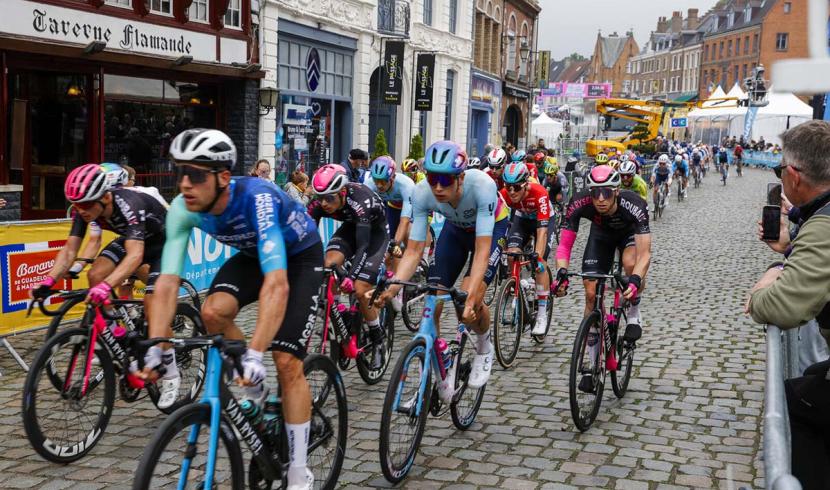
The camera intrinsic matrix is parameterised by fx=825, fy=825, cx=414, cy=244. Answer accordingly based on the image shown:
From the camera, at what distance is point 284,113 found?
799 inches

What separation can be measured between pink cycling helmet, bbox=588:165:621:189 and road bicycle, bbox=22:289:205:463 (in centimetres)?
365

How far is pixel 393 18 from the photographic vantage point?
996 inches

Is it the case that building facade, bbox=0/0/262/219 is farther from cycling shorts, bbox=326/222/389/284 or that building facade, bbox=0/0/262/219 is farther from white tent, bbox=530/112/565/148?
white tent, bbox=530/112/565/148

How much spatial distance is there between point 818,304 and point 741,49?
9761 centimetres

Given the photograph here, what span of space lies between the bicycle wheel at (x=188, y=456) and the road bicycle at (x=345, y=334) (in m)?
2.88

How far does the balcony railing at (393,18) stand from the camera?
24.7m

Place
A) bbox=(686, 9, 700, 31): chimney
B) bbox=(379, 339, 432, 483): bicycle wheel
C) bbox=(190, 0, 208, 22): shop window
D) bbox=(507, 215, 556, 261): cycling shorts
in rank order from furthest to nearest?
bbox=(686, 9, 700, 31): chimney < bbox=(190, 0, 208, 22): shop window < bbox=(507, 215, 556, 261): cycling shorts < bbox=(379, 339, 432, 483): bicycle wheel

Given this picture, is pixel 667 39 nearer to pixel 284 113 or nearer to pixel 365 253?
pixel 284 113

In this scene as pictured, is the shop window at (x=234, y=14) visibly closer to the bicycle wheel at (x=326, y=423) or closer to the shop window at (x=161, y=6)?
the shop window at (x=161, y=6)

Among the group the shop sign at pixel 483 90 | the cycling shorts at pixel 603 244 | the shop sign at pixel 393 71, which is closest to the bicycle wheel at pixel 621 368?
the cycling shorts at pixel 603 244

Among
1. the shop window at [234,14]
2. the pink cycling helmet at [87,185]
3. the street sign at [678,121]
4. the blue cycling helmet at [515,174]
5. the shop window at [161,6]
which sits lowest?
the pink cycling helmet at [87,185]

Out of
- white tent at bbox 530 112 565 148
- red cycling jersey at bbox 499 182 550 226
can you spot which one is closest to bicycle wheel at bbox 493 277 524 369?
red cycling jersey at bbox 499 182 550 226

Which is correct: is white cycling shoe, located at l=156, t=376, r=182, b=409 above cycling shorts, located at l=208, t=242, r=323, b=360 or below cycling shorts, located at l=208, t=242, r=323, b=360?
below

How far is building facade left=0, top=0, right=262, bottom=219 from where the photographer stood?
13031 mm
